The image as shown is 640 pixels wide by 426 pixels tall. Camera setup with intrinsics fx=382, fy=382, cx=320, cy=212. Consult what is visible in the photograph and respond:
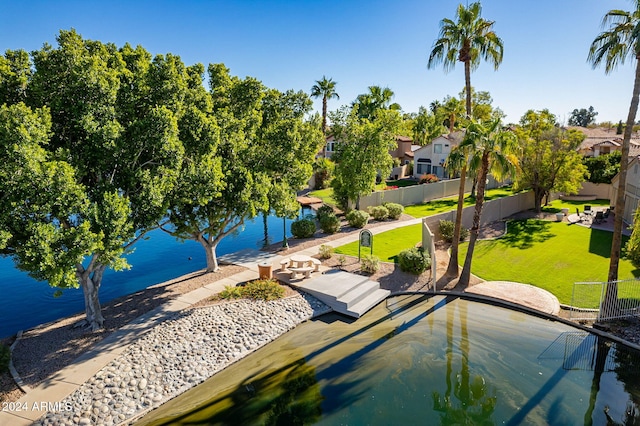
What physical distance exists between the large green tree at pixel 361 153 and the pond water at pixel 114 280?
19.4 feet

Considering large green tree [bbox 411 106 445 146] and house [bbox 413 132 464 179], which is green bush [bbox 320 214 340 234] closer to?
house [bbox 413 132 464 179]

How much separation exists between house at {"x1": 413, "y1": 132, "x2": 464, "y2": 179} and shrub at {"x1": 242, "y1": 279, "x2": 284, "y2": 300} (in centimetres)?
3633

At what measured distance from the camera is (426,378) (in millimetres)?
11781

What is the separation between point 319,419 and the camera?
401 inches

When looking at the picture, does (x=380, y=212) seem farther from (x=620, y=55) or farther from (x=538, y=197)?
(x=620, y=55)

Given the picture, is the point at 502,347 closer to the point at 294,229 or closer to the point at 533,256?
the point at 533,256

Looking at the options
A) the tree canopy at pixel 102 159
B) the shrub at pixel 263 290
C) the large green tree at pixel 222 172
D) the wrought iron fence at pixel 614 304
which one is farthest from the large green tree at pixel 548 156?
the tree canopy at pixel 102 159

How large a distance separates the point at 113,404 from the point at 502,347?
12.3 metres

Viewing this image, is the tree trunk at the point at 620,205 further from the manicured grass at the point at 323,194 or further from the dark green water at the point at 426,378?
the manicured grass at the point at 323,194

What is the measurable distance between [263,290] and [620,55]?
1668cm

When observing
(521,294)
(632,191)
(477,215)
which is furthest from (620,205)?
(632,191)

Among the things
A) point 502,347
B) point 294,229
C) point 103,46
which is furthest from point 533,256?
point 103,46

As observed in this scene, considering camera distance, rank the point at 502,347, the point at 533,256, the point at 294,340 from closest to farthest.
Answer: the point at 502,347 → the point at 294,340 → the point at 533,256

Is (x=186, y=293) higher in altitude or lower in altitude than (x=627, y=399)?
higher
